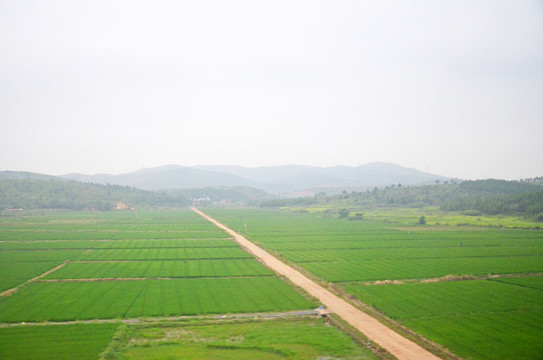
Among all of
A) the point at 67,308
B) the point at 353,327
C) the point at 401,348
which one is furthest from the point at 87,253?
the point at 401,348

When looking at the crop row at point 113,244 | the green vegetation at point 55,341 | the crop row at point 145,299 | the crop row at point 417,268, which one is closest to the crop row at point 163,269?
the crop row at point 145,299

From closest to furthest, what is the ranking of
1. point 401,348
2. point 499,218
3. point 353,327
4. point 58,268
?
point 401,348, point 353,327, point 58,268, point 499,218

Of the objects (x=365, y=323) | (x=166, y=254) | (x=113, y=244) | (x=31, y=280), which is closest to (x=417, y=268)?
(x=365, y=323)

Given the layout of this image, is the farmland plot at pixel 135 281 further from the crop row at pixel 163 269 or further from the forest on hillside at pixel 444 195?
the forest on hillside at pixel 444 195

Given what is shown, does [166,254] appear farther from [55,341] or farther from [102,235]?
[55,341]

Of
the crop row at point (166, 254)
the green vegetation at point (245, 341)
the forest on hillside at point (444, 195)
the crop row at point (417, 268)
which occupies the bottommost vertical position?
the green vegetation at point (245, 341)

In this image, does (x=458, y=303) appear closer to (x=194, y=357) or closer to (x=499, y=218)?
(x=194, y=357)
